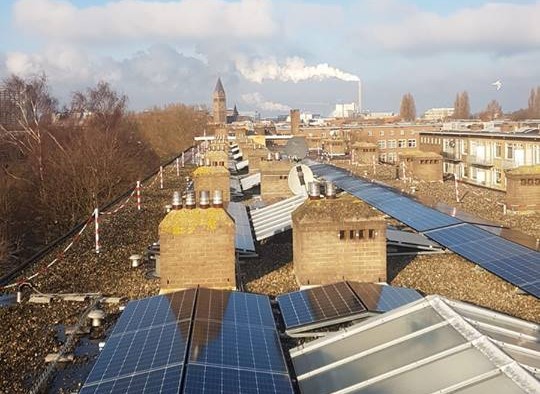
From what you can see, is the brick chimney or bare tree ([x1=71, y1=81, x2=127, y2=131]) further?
bare tree ([x1=71, y1=81, x2=127, y2=131])

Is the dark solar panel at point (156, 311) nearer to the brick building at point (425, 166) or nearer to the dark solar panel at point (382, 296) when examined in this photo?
the dark solar panel at point (382, 296)

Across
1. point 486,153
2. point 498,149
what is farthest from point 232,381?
point 486,153

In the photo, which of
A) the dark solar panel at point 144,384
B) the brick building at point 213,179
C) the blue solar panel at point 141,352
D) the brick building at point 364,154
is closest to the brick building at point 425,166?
the brick building at point 364,154

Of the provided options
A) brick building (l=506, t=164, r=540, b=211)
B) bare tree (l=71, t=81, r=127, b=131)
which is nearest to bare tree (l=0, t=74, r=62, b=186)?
bare tree (l=71, t=81, r=127, b=131)

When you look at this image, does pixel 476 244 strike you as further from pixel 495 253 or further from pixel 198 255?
pixel 198 255

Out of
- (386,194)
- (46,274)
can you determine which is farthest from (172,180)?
(46,274)

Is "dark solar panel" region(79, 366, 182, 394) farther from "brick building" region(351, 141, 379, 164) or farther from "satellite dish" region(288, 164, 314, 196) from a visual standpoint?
"brick building" region(351, 141, 379, 164)
